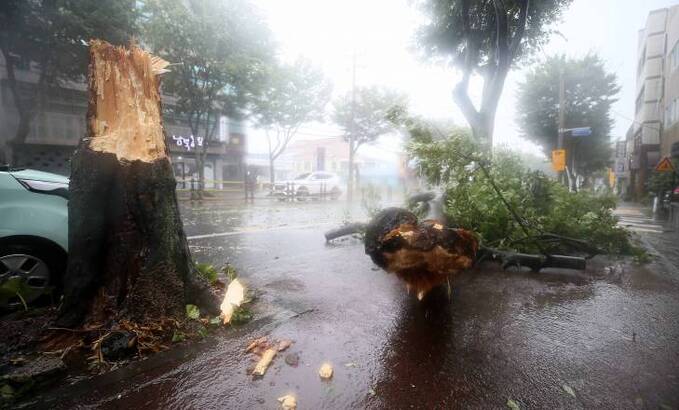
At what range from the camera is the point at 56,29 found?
13.7 m

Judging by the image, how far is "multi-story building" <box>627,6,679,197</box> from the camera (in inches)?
895

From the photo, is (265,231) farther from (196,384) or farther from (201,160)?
(201,160)

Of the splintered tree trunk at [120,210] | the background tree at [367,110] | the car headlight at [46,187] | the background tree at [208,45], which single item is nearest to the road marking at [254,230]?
the car headlight at [46,187]

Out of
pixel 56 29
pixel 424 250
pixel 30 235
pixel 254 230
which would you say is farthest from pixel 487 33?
pixel 56 29

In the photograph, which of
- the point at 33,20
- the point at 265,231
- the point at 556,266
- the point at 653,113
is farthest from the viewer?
the point at 653,113

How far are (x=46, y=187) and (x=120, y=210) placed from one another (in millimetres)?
1375

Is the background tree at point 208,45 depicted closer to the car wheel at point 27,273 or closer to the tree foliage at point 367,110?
the tree foliage at point 367,110

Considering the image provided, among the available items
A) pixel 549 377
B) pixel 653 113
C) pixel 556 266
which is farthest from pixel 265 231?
pixel 653 113

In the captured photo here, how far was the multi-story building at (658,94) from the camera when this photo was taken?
22.7 meters

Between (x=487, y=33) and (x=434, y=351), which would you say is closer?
(x=434, y=351)

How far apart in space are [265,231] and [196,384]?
6327 millimetres

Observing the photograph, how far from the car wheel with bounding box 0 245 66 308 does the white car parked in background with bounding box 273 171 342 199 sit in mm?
17249

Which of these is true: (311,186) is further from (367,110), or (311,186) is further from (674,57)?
(674,57)

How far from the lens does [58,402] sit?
1977 mm
